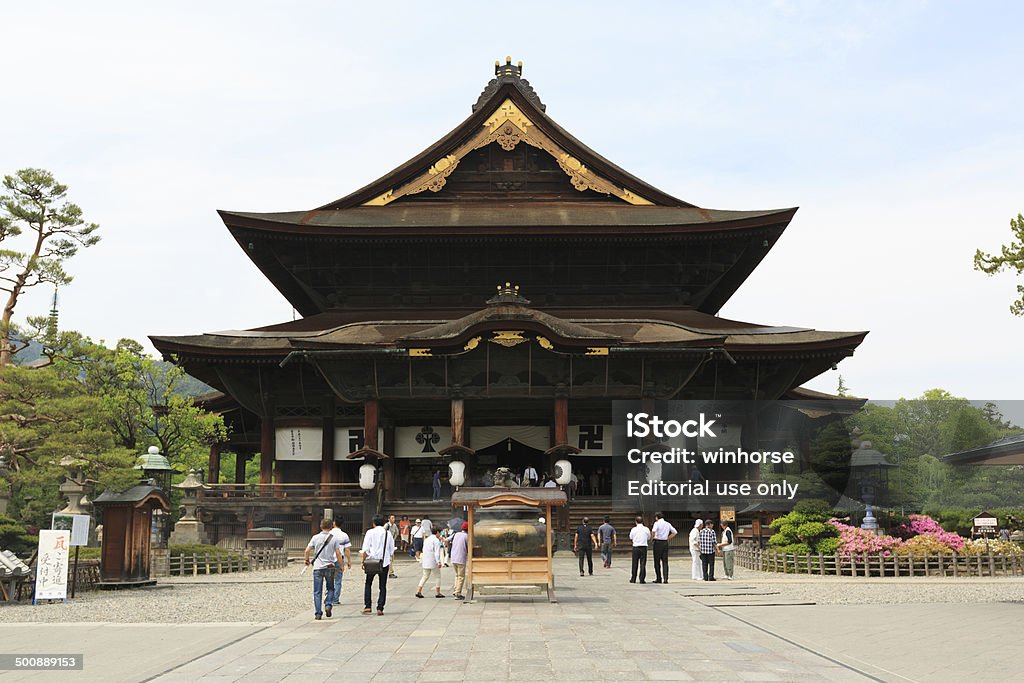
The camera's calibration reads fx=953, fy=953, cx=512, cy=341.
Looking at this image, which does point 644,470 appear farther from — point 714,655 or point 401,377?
point 714,655

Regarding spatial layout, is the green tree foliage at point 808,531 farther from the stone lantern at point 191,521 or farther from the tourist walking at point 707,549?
the stone lantern at point 191,521

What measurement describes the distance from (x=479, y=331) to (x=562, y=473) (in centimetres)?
600

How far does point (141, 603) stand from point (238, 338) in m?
20.4

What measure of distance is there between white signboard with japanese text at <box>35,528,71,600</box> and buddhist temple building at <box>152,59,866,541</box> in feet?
48.0

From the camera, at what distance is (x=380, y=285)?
42969mm

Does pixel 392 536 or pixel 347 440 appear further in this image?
pixel 347 440

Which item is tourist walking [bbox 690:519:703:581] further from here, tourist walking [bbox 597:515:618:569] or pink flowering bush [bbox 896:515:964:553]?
pink flowering bush [bbox 896:515:964:553]

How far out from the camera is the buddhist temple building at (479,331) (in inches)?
1400

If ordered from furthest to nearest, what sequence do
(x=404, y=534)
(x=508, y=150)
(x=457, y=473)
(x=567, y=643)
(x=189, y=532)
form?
(x=508, y=150), (x=457, y=473), (x=189, y=532), (x=404, y=534), (x=567, y=643)

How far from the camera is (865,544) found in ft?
88.0

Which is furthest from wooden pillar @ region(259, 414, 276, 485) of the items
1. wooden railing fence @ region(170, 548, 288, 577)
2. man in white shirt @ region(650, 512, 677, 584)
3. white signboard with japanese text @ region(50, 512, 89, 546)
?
man in white shirt @ region(650, 512, 677, 584)

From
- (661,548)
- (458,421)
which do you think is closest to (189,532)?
(458,421)

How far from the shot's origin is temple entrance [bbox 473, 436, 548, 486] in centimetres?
4128

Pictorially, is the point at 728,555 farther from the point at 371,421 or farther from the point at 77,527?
the point at 371,421
